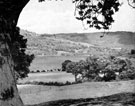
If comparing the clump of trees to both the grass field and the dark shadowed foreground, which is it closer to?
the dark shadowed foreground

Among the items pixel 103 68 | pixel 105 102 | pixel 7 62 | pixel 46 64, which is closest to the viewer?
pixel 7 62

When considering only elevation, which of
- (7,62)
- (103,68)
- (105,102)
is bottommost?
(103,68)

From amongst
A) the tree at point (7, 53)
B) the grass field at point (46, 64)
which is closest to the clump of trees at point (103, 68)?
the tree at point (7, 53)

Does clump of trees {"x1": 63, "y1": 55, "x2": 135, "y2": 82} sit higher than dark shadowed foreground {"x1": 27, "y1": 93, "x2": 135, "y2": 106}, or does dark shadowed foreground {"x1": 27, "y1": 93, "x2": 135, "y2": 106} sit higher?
dark shadowed foreground {"x1": 27, "y1": 93, "x2": 135, "y2": 106}

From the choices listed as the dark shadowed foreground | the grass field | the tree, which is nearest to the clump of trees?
the dark shadowed foreground

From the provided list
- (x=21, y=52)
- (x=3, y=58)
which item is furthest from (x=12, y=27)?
(x=21, y=52)

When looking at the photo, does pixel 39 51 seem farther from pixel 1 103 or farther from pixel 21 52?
pixel 1 103

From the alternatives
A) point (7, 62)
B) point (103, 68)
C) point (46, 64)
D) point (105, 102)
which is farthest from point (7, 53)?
point (46, 64)

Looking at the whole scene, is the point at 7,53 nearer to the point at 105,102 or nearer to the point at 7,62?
the point at 7,62

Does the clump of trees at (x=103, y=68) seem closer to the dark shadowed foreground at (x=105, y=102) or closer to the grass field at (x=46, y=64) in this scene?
the dark shadowed foreground at (x=105, y=102)
